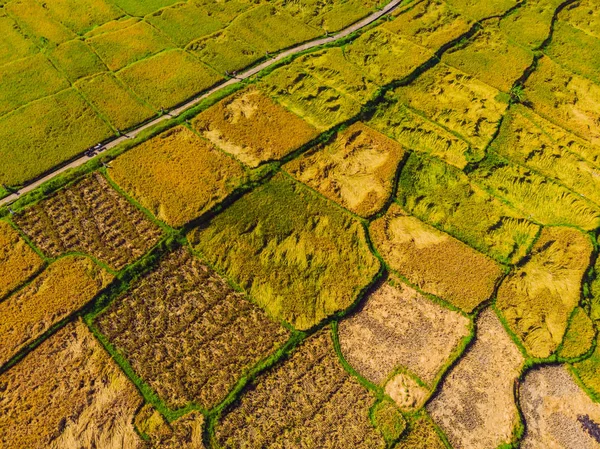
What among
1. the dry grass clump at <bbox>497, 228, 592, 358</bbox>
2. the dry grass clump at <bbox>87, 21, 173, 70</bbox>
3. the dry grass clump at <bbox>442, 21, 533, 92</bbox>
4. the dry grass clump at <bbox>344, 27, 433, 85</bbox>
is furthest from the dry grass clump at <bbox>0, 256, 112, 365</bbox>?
the dry grass clump at <bbox>442, 21, 533, 92</bbox>

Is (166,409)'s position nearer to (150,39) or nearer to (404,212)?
(404,212)

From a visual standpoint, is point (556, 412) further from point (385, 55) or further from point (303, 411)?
point (385, 55)

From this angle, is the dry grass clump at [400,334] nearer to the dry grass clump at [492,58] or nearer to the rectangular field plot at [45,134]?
the dry grass clump at [492,58]

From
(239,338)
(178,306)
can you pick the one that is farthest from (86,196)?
(239,338)

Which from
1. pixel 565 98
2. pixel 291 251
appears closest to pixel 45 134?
pixel 291 251

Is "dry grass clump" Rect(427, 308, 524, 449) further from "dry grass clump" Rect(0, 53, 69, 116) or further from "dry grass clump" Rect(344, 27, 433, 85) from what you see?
"dry grass clump" Rect(0, 53, 69, 116)

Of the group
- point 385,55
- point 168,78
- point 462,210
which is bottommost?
point 462,210
